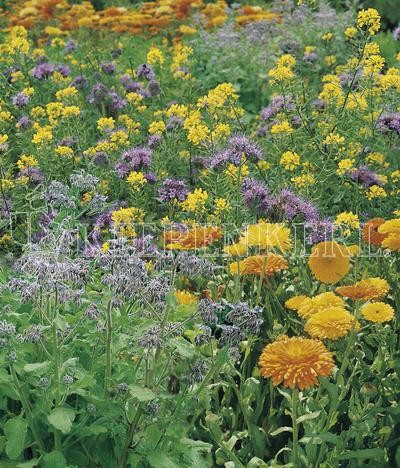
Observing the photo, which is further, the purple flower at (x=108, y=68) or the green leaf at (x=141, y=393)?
the purple flower at (x=108, y=68)

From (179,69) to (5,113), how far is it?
1.29 m

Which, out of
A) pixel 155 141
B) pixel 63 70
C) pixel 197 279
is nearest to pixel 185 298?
pixel 197 279

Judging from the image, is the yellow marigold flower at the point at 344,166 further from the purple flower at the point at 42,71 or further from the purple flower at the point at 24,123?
the purple flower at the point at 42,71

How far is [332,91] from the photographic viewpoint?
411cm

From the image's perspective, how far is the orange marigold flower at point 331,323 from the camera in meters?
2.43

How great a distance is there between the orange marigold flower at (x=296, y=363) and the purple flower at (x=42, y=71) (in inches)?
116

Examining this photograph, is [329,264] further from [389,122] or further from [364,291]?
[389,122]

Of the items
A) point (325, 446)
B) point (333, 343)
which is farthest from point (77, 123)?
point (325, 446)

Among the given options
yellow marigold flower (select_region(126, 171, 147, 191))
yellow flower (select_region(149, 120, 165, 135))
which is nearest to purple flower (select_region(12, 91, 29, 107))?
yellow flower (select_region(149, 120, 165, 135))

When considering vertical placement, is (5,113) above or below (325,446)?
above

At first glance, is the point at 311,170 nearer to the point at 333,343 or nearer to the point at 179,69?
the point at 333,343

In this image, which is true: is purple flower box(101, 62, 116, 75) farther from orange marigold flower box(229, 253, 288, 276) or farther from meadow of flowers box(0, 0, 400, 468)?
orange marigold flower box(229, 253, 288, 276)

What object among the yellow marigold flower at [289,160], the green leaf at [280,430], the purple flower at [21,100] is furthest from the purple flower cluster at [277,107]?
the green leaf at [280,430]

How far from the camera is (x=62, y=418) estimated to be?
2053mm
